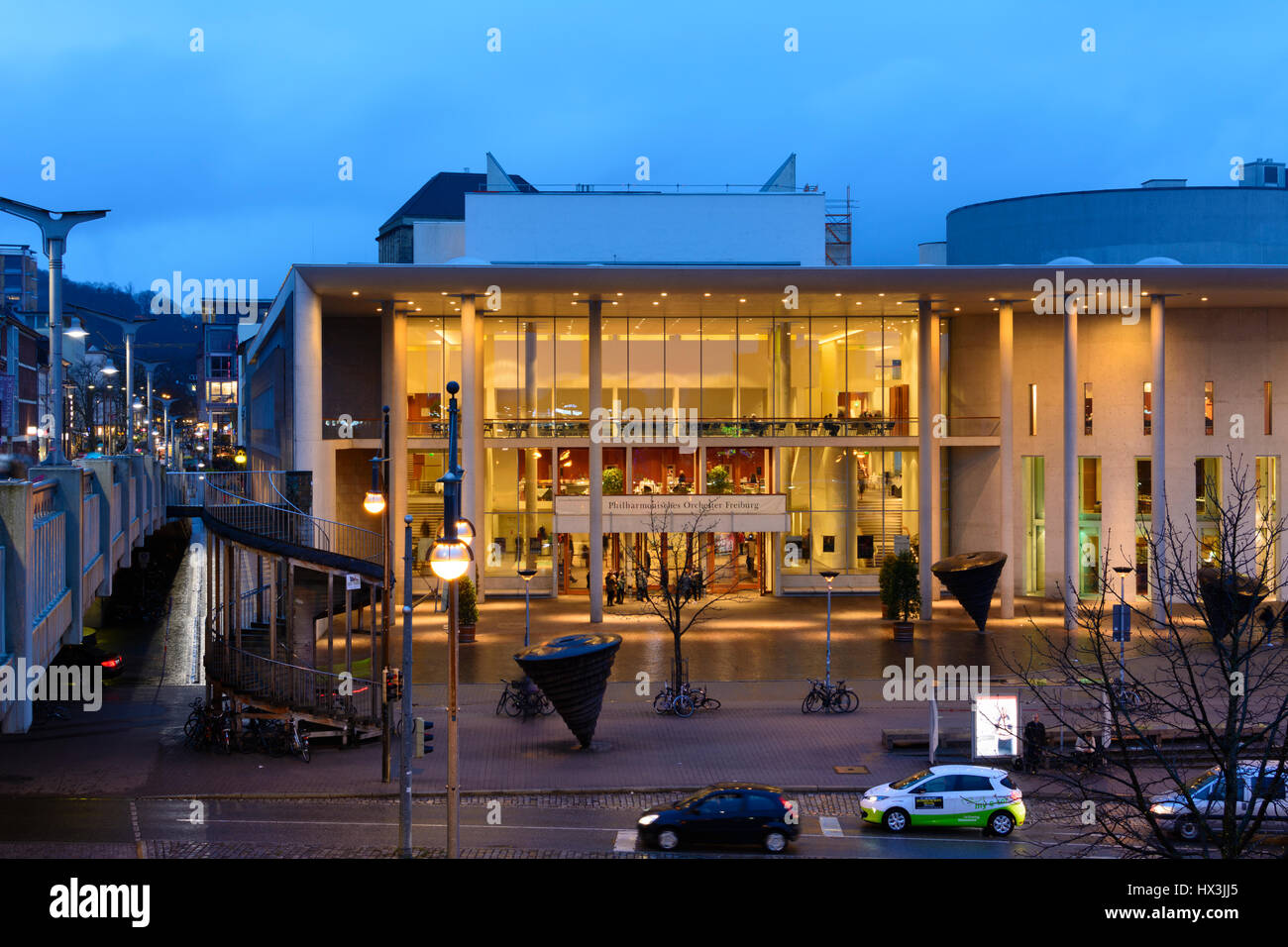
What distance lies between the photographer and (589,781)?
20.0 meters

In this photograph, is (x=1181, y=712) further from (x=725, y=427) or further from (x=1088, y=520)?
(x=1088, y=520)

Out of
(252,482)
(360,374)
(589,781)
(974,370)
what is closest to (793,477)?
(974,370)

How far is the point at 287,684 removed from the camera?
2275 cm

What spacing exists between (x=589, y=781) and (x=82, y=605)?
30.7ft

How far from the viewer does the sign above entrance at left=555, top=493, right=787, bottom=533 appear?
39938 millimetres

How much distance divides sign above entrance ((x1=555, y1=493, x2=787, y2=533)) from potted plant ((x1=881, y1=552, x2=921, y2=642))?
5476mm

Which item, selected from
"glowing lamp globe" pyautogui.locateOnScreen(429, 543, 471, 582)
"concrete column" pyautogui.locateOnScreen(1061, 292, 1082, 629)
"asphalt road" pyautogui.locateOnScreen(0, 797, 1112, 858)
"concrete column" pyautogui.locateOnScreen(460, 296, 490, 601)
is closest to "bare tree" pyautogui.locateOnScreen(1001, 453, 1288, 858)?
"asphalt road" pyautogui.locateOnScreen(0, 797, 1112, 858)

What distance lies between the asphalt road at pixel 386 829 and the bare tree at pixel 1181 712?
6.53ft

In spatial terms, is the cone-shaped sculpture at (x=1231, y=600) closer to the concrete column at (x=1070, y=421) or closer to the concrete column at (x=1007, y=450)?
the concrete column at (x=1070, y=421)

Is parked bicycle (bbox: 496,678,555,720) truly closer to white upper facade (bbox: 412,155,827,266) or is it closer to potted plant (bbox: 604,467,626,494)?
potted plant (bbox: 604,467,626,494)

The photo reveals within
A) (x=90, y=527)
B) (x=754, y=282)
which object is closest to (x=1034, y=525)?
(x=754, y=282)
